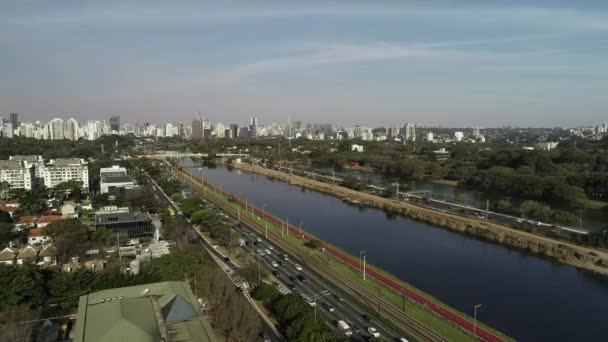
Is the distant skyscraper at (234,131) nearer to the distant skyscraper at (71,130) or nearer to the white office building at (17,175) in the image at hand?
→ the distant skyscraper at (71,130)

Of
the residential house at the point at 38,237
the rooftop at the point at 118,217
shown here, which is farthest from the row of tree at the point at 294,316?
the residential house at the point at 38,237

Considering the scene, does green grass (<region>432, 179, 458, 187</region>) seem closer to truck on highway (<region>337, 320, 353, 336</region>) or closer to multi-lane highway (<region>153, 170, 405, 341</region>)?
multi-lane highway (<region>153, 170, 405, 341</region>)

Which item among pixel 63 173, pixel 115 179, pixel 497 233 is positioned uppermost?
pixel 63 173

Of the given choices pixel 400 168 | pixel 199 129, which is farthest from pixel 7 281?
pixel 199 129

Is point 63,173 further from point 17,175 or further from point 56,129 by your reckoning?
point 56,129

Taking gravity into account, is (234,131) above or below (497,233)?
above

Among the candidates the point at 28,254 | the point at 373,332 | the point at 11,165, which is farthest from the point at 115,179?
the point at 373,332
